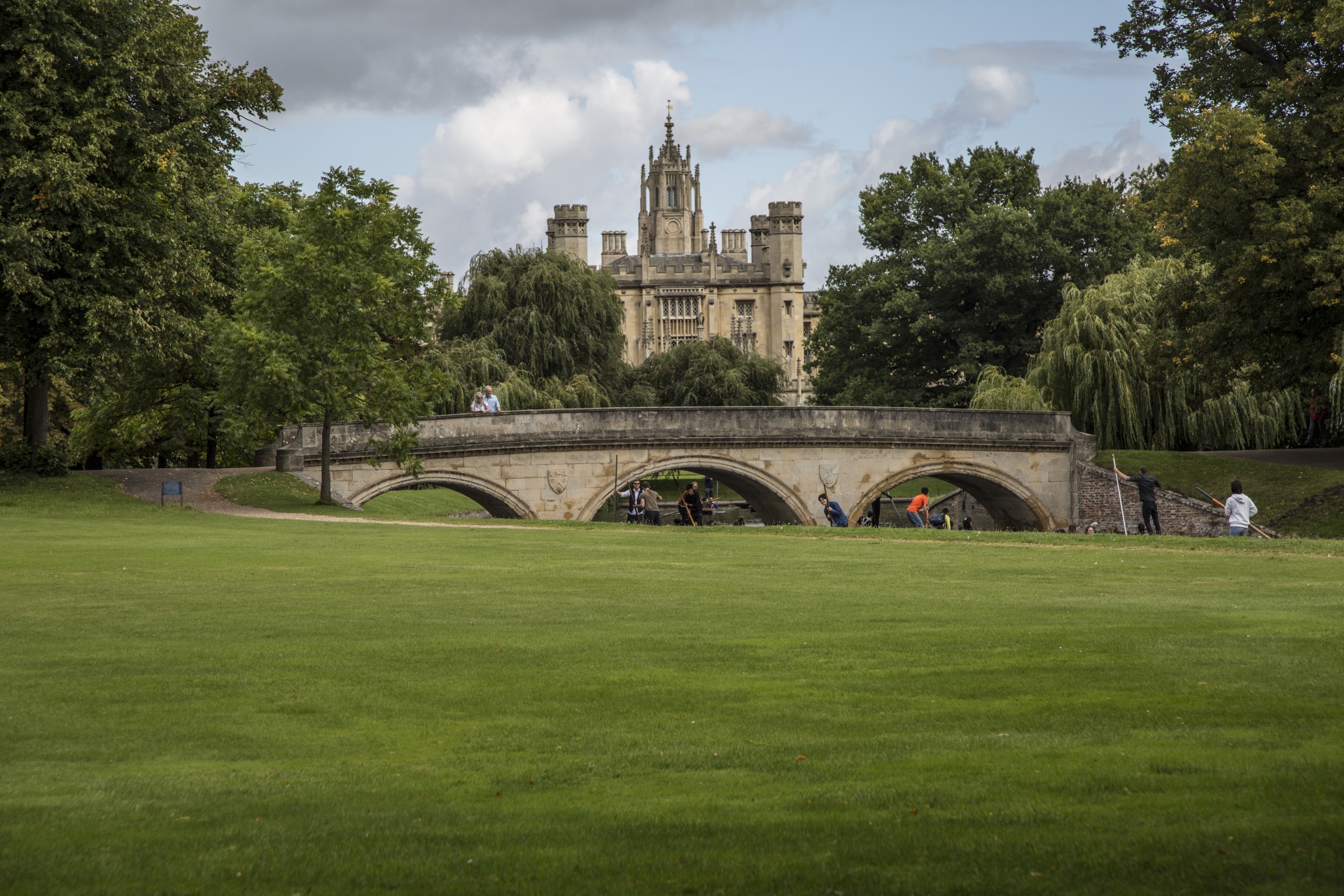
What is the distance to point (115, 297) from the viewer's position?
2359 centimetres

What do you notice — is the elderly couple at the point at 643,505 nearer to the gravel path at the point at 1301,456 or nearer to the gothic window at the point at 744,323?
the gravel path at the point at 1301,456

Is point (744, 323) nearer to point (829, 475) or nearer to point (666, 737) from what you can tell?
point (829, 475)

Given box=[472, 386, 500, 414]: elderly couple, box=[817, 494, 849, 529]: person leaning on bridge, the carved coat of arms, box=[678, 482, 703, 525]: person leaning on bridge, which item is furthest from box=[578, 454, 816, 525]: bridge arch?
box=[817, 494, 849, 529]: person leaning on bridge

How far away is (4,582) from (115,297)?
39.9 feet

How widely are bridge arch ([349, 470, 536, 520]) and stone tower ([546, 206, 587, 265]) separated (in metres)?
60.1

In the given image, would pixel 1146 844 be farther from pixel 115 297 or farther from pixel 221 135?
pixel 221 135

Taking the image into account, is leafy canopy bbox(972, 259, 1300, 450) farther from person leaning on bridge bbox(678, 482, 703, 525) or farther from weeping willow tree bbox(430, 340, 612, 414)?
weeping willow tree bbox(430, 340, 612, 414)

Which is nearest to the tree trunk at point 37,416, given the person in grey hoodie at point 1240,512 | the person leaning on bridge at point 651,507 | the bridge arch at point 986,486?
the person leaning on bridge at point 651,507

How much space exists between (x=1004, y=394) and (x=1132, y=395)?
3.72 m

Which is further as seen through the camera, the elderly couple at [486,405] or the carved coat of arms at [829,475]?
the carved coat of arms at [829,475]

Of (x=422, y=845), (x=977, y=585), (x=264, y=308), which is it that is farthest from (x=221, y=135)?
(x=422, y=845)

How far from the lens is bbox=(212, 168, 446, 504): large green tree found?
993 inches

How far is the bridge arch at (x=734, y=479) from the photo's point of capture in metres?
32.7

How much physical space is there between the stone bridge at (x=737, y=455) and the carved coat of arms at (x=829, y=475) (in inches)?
1.0
